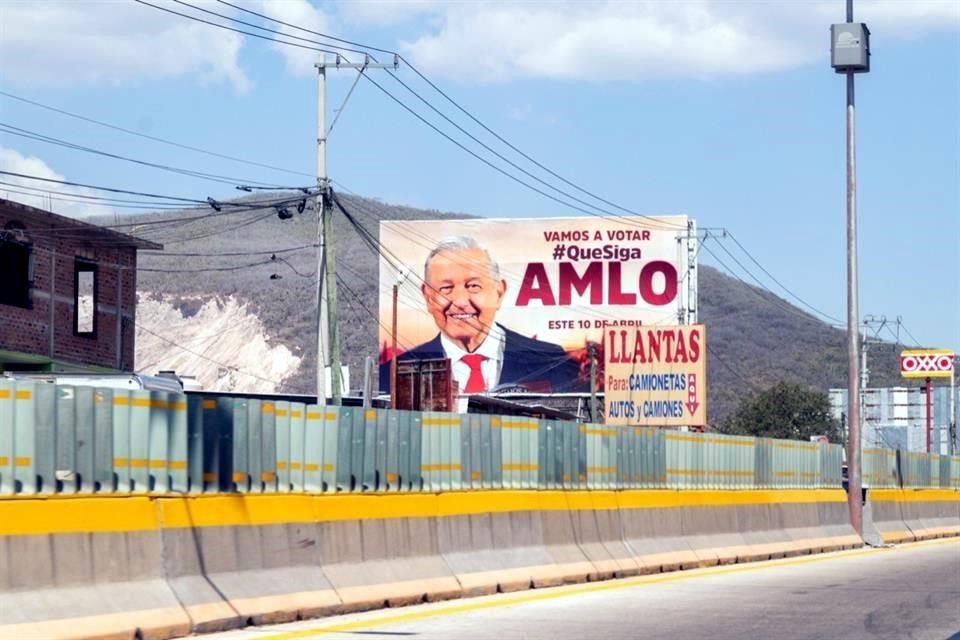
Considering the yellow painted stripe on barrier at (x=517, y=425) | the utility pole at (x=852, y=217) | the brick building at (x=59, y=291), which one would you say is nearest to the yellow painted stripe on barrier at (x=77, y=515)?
the yellow painted stripe on barrier at (x=517, y=425)

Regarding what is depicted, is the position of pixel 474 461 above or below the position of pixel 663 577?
above

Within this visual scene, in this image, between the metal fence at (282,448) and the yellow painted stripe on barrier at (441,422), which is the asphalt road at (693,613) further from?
the yellow painted stripe on barrier at (441,422)

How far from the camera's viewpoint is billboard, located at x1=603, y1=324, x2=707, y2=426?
171ft

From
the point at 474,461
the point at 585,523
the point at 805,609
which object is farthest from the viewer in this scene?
the point at 585,523

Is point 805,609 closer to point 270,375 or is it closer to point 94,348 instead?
point 94,348

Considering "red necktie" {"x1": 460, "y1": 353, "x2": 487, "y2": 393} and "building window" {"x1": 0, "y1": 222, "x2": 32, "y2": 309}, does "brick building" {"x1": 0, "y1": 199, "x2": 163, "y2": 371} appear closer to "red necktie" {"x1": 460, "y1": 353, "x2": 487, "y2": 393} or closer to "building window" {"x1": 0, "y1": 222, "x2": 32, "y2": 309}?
"building window" {"x1": 0, "y1": 222, "x2": 32, "y2": 309}

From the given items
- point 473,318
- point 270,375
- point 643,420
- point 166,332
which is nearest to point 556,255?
point 473,318

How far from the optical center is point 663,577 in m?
20.6

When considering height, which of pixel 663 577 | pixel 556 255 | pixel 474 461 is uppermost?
pixel 556 255

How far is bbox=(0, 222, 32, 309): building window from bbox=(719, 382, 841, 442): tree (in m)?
68.6

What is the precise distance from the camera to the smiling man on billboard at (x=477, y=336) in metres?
69.9

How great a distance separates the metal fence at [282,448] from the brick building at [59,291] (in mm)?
22918

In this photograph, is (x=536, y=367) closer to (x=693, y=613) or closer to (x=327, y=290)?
(x=327, y=290)

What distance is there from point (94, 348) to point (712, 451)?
972 inches
